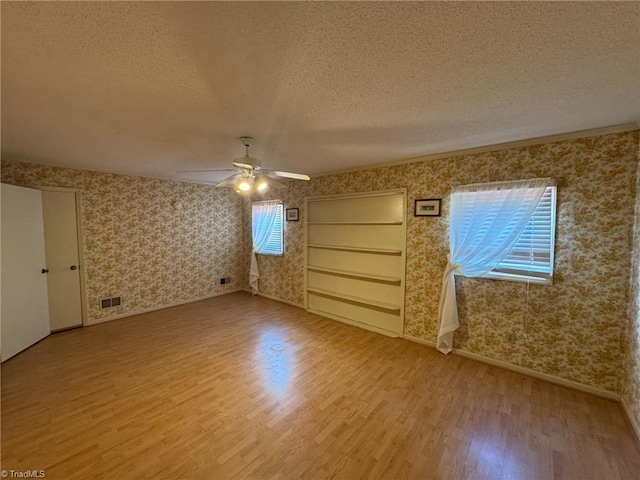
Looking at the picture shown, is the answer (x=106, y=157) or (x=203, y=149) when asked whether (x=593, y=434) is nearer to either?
(x=203, y=149)

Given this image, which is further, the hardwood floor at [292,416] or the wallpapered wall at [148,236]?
the wallpapered wall at [148,236]

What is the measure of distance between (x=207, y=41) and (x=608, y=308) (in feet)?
11.8

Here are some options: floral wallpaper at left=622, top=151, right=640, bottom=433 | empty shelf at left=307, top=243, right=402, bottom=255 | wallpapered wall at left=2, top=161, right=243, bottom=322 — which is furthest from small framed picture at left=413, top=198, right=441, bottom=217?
wallpapered wall at left=2, top=161, right=243, bottom=322

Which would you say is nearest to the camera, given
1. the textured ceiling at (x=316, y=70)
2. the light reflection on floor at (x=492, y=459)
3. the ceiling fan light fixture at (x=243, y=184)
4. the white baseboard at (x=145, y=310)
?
the textured ceiling at (x=316, y=70)

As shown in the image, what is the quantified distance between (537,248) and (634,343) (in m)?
0.97

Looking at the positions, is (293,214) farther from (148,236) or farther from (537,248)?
(537,248)

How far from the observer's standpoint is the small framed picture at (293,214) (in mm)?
4797

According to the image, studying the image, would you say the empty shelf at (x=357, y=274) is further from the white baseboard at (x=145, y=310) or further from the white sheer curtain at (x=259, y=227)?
the white baseboard at (x=145, y=310)

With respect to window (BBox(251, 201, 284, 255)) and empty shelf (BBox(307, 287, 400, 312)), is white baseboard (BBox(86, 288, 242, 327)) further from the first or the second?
empty shelf (BBox(307, 287, 400, 312))

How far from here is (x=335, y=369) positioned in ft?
9.09

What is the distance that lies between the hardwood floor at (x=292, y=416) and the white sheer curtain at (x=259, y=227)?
2269 mm

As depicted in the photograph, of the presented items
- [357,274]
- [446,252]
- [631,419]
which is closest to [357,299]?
[357,274]

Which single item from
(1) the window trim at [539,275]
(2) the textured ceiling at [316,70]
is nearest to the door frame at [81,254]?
(2) the textured ceiling at [316,70]

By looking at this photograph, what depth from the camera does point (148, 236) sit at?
4.54 m
